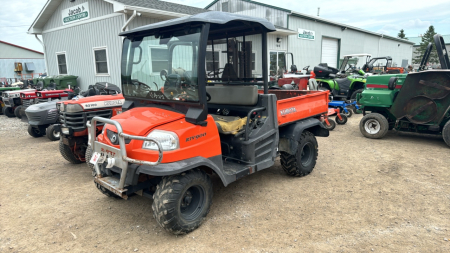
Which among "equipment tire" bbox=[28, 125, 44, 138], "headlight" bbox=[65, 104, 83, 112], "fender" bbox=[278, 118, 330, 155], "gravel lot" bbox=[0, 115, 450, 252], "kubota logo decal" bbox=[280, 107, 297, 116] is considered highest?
"headlight" bbox=[65, 104, 83, 112]

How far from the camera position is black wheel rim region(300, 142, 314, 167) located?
477 cm

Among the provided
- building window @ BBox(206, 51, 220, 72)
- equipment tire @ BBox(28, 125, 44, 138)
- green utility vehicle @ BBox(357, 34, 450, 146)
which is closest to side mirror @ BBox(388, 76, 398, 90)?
green utility vehicle @ BBox(357, 34, 450, 146)

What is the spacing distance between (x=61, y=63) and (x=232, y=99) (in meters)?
12.5

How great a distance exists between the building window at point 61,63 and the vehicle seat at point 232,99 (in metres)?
11.8

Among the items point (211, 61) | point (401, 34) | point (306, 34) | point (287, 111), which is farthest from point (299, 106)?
point (401, 34)

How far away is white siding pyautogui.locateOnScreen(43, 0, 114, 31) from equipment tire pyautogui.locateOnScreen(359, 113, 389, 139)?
353 inches

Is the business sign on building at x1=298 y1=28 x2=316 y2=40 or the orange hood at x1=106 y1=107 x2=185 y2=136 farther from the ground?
the business sign on building at x1=298 y1=28 x2=316 y2=40

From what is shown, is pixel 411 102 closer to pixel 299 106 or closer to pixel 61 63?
→ pixel 299 106

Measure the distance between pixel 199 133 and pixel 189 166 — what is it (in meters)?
0.39

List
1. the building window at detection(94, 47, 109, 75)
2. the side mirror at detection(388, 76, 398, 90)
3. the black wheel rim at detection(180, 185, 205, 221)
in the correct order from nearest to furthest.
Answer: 1. the black wheel rim at detection(180, 185, 205, 221)
2. the side mirror at detection(388, 76, 398, 90)
3. the building window at detection(94, 47, 109, 75)

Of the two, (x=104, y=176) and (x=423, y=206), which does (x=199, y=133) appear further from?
(x=423, y=206)

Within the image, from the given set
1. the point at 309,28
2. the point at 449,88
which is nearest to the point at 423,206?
the point at 449,88

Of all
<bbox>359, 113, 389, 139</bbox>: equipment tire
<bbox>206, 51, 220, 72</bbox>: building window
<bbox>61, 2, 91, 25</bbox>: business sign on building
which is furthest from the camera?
<bbox>61, 2, 91, 25</bbox>: business sign on building

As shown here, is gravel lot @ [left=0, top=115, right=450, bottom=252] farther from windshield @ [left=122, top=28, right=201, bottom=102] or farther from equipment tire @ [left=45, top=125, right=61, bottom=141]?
equipment tire @ [left=45, top=125, right=61, bottom=141]
